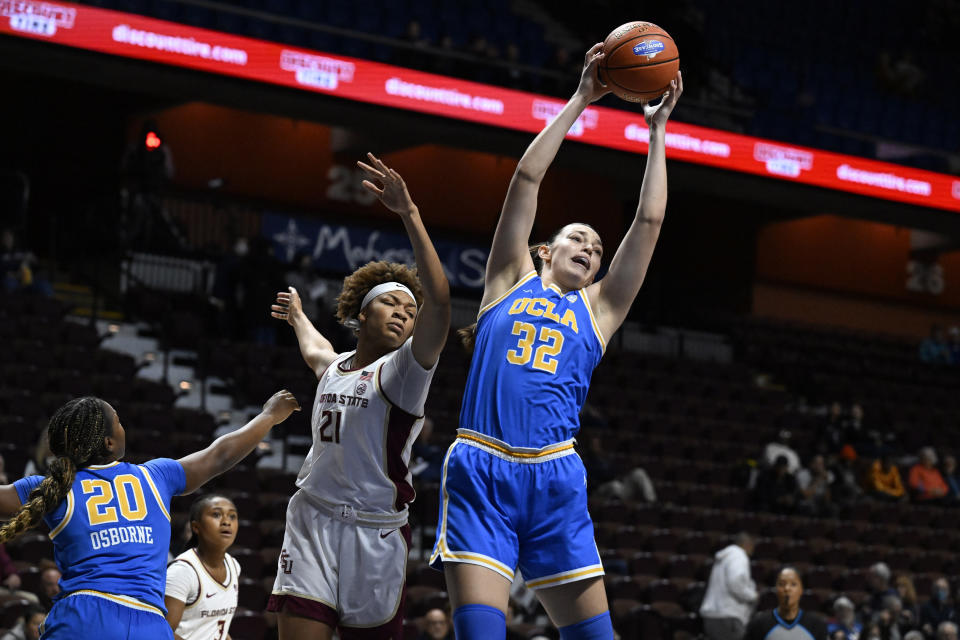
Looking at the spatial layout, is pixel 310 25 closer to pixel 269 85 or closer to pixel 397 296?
pixel 269 85

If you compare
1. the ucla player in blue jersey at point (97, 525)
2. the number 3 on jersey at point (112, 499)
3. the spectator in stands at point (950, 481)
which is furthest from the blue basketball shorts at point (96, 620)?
the spectator in stands at point (950, 481)

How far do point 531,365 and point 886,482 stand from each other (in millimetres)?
12690

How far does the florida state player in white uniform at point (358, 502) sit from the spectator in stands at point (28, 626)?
12.2 ft

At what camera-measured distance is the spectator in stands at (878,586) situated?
40.8ft

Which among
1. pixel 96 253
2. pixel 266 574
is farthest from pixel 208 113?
pixel 266 574

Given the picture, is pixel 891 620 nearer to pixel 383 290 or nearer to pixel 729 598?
pixel 729 598

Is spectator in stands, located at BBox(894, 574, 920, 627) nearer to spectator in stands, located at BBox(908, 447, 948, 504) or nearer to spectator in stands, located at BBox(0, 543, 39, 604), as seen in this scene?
spectator in stands, located at BBox(908, 447, 948, 504)

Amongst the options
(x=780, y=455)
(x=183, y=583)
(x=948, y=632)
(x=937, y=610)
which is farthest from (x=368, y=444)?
(x=780, y=455)

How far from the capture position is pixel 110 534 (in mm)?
4023

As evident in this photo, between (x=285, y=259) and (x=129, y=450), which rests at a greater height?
(x=285, y=259)

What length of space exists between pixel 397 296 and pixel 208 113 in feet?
49.9

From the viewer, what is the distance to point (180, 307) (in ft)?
49.6

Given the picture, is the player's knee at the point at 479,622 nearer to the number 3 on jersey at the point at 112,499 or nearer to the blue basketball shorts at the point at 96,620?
the blue basketball shorts at the point at 96,620

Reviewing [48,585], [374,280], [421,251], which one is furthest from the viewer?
[48,585]
